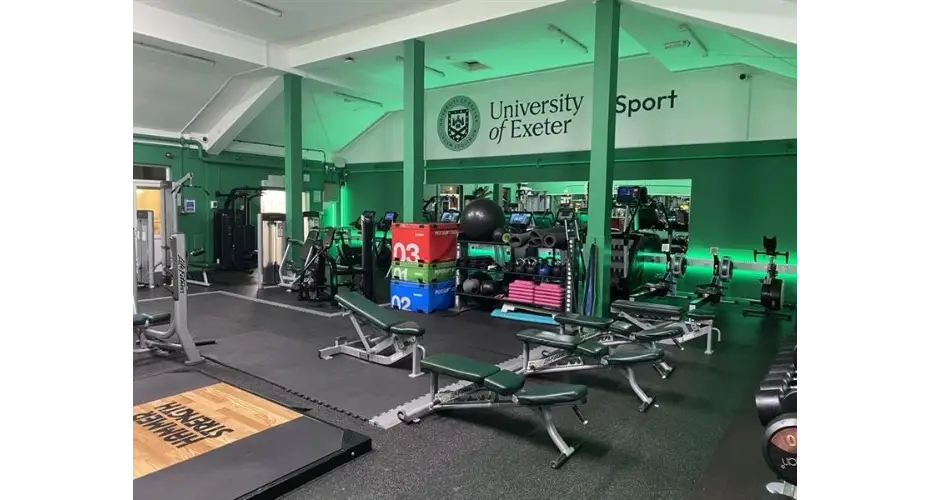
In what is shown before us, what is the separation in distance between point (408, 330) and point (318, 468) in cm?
159

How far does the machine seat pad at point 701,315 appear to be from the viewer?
205 inches

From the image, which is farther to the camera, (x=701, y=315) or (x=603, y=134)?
(x=603, y=134)

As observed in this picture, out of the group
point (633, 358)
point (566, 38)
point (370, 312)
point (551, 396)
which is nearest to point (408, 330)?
point (370, 312)

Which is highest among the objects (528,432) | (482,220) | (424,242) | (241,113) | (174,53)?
(174,53)

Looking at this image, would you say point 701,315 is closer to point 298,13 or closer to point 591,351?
point 591,351

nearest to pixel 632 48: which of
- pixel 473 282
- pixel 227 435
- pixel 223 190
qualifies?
pixel 473 282

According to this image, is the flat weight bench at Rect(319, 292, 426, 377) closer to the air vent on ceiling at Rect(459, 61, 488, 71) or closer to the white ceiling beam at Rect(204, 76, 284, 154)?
the air vent on ceiling at Rect(459, 61, 488, 71)

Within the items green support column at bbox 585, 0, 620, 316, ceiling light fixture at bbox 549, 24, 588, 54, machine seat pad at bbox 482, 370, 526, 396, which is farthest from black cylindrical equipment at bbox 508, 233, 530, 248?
machine seat pad at bbox 482, 370, 526, 396

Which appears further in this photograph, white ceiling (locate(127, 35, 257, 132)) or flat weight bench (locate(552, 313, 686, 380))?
white ceiling (locate(127, 35, 257, 132))

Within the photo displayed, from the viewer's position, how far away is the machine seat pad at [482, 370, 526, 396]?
10.00 feet

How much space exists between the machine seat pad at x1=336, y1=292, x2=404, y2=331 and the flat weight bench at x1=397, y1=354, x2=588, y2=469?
35.7 inches

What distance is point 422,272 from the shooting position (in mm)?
6836

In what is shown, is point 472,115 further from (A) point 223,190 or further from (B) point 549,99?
(A) point 223,190
